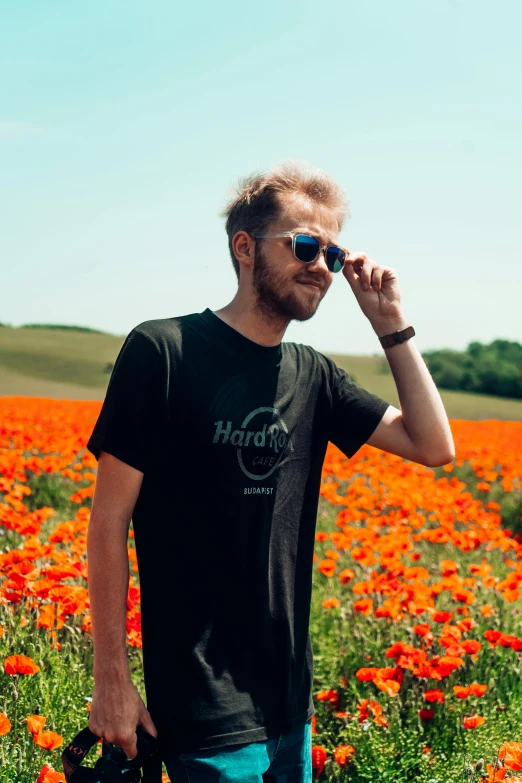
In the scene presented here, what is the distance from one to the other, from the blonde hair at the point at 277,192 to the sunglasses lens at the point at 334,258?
4.5 inches

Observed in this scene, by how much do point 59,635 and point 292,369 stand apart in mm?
2446

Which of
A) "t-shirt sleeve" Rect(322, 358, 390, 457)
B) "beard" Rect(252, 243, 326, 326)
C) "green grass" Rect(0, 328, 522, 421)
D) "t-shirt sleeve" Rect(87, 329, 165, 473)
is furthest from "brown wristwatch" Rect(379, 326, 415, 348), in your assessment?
"green grass" Rect(0, 328, 522, 421)

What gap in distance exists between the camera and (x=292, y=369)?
8.22ft

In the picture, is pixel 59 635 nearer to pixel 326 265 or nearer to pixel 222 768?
pixel 222 768

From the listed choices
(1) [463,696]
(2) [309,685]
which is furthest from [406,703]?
(2) [309,685]

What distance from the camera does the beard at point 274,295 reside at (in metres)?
2.34

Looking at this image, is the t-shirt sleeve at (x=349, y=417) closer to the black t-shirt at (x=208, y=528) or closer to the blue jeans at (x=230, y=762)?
the black t-shirt at (x=208, y=528)

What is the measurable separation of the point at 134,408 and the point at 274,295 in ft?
1.84

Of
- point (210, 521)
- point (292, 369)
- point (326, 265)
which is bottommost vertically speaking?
point (210, 521)

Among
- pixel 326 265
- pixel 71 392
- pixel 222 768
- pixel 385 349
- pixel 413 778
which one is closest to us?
pixel 222 768

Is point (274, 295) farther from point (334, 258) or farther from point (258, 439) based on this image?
point (258, 439)

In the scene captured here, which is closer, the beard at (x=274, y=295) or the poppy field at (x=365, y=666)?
the beard at (x=274, y=295)

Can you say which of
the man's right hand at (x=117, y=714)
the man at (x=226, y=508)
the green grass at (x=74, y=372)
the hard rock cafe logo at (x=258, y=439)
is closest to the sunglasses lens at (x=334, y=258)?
the man at (x=226, y=508)

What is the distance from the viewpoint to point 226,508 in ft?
7.21
